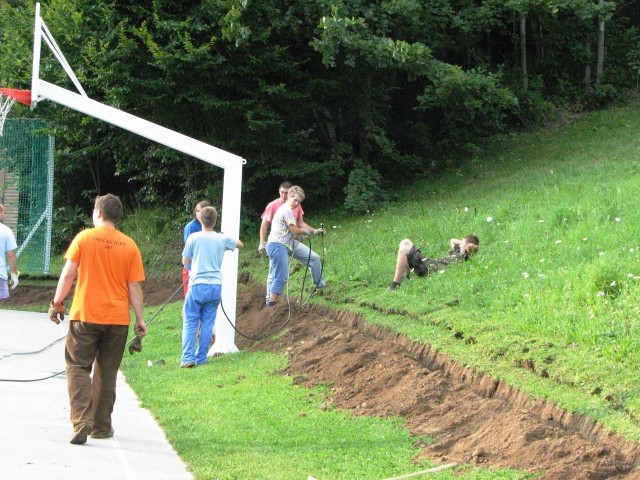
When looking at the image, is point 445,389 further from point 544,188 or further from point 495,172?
point 495,172

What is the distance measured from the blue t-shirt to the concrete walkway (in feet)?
5.35

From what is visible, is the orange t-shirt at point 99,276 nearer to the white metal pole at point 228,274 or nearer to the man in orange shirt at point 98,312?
the man in orange shirt at point 98,312

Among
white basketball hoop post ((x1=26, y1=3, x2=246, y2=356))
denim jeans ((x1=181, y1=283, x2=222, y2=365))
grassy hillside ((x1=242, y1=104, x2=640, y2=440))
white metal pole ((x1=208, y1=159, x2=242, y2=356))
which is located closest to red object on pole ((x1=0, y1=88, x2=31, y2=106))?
white basketball hoop post ((x1=26, y1=3, x2=246, y2=356))

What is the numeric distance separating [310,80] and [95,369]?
15762 millimetres

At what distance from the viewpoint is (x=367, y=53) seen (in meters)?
20.8

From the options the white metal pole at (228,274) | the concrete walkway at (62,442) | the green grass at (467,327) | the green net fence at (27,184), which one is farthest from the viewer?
the green net fence at (27,184)

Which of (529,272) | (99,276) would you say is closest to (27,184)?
(529,272)

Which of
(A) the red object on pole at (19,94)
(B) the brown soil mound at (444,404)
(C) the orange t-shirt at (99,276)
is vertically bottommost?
(B) the brown soil mound at (444,404)

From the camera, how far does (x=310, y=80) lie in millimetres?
23219

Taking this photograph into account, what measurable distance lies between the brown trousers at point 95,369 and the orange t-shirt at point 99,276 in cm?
10

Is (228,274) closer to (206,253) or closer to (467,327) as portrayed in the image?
(206,253)

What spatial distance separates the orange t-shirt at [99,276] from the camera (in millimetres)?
8102

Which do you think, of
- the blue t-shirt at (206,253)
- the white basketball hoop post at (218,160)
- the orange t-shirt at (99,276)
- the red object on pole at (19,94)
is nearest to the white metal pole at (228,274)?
the white basketball hoop post at (218,160)

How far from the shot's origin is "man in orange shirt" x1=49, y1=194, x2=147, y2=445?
8.08m
